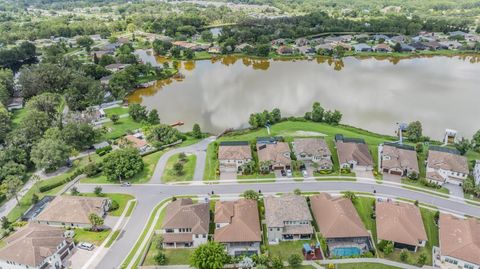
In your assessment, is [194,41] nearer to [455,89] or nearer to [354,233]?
[455,89]

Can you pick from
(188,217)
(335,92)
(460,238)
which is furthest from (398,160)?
(335,92)

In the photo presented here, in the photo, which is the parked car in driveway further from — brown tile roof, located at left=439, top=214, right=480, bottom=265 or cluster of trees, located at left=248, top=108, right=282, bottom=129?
brown tile roof, located at left=439, top=214, right=480, bottom=265

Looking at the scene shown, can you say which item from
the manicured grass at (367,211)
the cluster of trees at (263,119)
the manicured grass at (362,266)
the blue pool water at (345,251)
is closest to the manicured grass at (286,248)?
the blue pool water at (345,251)

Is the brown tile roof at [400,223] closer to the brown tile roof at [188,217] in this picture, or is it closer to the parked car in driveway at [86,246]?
the brown tile roof at [188,217]

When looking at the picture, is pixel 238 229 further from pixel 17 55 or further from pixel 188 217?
pixel 17 55

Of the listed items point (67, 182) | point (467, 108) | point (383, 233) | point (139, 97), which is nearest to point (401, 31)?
point (467, 108)
